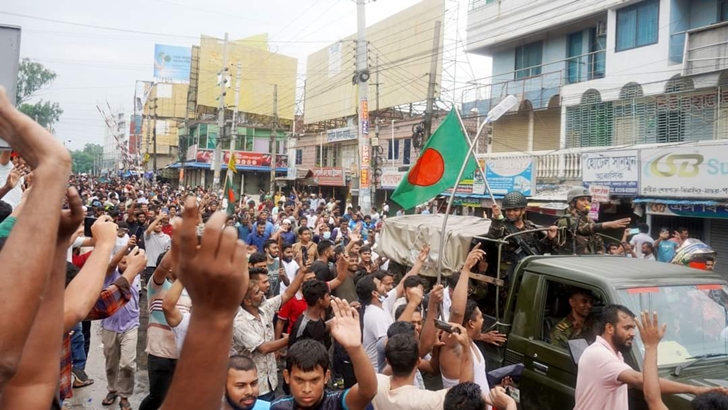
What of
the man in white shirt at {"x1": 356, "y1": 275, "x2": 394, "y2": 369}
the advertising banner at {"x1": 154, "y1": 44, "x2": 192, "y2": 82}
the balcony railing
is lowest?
the man in white shirt at {"x1": 356, "y1": 275, "x2": 394, "y2": 369}

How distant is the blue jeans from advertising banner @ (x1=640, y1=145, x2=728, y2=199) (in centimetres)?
1269

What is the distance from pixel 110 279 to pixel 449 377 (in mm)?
3190

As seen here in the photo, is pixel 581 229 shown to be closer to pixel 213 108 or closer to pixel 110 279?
pixel 110 279

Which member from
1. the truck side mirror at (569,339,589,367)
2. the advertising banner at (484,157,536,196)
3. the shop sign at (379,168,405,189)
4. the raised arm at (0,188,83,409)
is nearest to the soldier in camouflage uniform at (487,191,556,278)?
the truck side mirror at (569,339,589,367)

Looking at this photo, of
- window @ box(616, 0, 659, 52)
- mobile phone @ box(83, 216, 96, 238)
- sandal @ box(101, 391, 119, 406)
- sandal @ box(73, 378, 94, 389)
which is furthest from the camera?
window @ box(616, 0, 659, 52)

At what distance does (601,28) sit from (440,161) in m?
14.5

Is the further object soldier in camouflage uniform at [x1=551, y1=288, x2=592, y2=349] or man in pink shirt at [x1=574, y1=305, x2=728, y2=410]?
soldier in camouflage uniform at [x1=551, y1=288, x2=592, y2=349]

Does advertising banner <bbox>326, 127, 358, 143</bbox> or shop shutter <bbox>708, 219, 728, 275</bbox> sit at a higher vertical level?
advertising banner <bbox>326, 127, 358, 143</bbox>

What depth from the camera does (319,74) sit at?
39.6 meters

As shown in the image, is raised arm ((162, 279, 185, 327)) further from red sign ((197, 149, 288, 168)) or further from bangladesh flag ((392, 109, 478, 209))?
red sign ((197, 149, 288, 168))

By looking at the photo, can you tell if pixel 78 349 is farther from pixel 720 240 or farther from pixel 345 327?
pixel 720 240

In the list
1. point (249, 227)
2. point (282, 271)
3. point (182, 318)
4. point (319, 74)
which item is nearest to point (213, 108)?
point (319, 74)

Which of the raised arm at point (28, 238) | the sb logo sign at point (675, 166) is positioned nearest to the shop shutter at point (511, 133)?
the sb logo sign at point (675, 166)

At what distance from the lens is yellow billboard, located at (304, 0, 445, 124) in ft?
92.7
